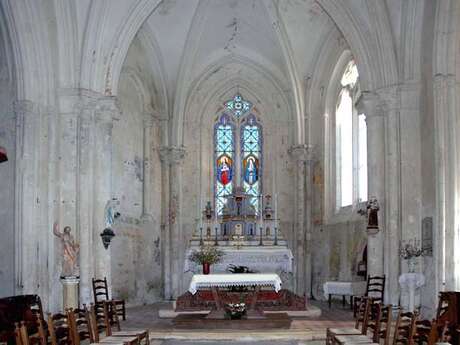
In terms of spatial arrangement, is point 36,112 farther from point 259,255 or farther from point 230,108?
point 230,108

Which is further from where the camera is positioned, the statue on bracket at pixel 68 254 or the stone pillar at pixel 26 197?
the stone pillar at pixel 26 197

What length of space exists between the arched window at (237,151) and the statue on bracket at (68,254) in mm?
9276

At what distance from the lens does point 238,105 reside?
24594 mm

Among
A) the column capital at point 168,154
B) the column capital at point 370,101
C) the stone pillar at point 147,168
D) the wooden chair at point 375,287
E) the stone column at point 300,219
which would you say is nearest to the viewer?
the wooden chair at point 375,287

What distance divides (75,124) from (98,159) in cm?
91

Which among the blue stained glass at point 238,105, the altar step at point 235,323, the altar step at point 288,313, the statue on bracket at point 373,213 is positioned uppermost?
the blue stained glass at point 238,105

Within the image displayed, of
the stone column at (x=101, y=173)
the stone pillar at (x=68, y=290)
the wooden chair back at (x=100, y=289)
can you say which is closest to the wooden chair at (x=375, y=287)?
the wooden chair back at (x=100, y=289)

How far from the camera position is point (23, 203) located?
49.6ft

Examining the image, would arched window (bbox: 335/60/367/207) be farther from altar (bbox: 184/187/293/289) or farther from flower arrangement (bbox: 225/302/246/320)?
flower arrangement (bbox: 225/302/246/320)

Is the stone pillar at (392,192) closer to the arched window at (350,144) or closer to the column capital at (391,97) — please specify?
the column capital at (391,97)

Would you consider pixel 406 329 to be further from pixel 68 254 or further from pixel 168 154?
pixel 168 154

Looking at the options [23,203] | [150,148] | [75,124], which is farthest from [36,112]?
[150,148]

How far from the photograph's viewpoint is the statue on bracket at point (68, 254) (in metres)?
14.7

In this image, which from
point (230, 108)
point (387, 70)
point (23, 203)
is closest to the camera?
point (23, 203)
